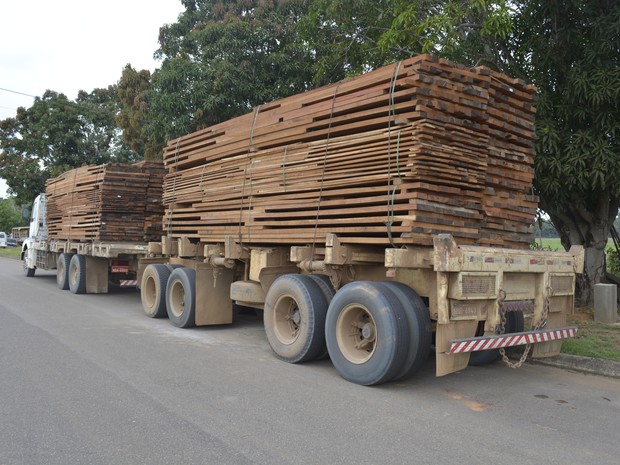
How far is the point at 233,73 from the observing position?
14.8m

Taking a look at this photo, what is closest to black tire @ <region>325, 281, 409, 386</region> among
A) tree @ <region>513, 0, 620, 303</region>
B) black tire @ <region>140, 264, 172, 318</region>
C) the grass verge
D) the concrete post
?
the grass verge

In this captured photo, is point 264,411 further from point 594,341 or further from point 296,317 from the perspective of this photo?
point 594,341

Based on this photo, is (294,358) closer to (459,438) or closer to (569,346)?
(459,438)

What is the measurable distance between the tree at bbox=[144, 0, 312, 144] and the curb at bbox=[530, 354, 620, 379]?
10528mm

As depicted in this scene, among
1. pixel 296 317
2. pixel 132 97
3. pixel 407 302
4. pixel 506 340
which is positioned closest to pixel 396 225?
pixel 407 302

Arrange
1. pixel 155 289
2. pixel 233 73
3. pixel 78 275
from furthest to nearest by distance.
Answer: pixel 233 73 < pixel 78 275 < pixel 155 289

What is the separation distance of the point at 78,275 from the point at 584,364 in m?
11.8

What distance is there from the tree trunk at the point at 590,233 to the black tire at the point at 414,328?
6.65 meters

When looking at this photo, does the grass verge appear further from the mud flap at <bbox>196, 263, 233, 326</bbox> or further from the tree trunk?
the mud flap at <bbox>196, 263, 233, 326</bbox>

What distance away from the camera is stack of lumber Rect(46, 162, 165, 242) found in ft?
44.8

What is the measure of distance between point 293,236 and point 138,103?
52.4 ft

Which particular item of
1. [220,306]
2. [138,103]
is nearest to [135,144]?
[138,103]

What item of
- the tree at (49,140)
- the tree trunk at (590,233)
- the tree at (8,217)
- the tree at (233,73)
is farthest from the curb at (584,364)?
the tree at (8,217)

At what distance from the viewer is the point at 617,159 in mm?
9203
